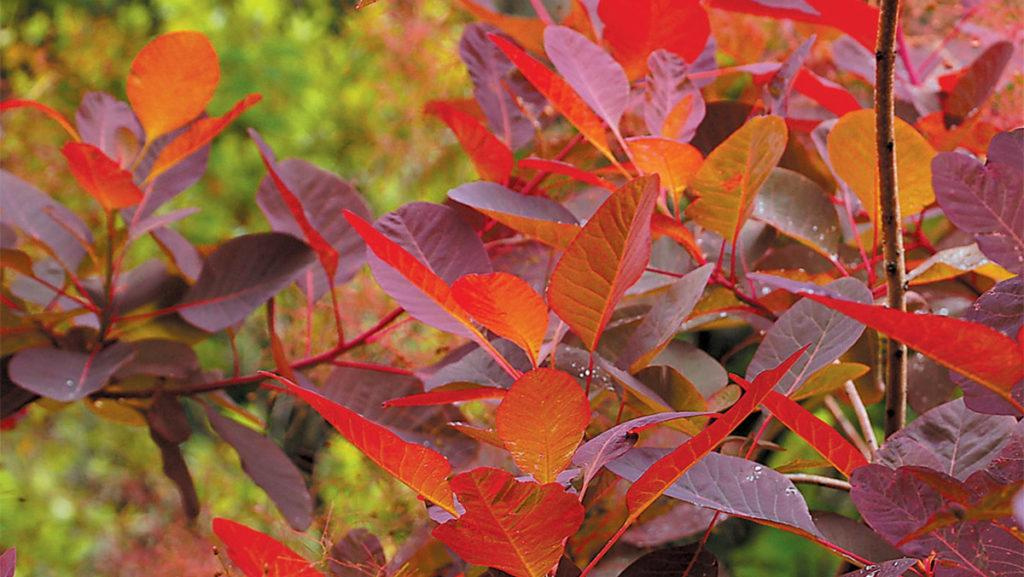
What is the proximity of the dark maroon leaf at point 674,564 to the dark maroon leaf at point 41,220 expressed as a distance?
368mm

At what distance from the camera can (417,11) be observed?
1627mm

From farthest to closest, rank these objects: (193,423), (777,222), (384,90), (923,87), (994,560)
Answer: (384,90)
(193,423)
(923,87)
(777,222)
(994,560)

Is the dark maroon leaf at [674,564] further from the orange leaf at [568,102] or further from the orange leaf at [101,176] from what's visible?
the orange leaf at [101,176]

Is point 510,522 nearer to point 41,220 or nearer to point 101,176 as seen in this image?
point 101,176

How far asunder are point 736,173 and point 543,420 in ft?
0.47

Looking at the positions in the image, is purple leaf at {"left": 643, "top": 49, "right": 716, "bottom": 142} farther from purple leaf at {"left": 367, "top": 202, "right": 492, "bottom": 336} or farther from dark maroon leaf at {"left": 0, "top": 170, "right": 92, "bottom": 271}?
dark maroon leaf at {"left": 0, "top": 170, "right": 92, "bottom": 271}

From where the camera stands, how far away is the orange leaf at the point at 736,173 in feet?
1.25

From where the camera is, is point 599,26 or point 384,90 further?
point 384,90

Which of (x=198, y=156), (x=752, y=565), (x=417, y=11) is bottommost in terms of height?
(x=752, y=565)

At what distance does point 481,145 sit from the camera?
480 mm

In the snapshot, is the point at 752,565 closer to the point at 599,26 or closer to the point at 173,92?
the point at 599,26

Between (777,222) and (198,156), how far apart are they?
0.32m

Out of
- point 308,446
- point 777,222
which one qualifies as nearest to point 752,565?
point 308,446

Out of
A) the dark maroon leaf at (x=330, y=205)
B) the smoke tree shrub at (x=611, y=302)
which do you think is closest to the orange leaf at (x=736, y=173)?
the smoke tree shrub at (x=611, y=302)
